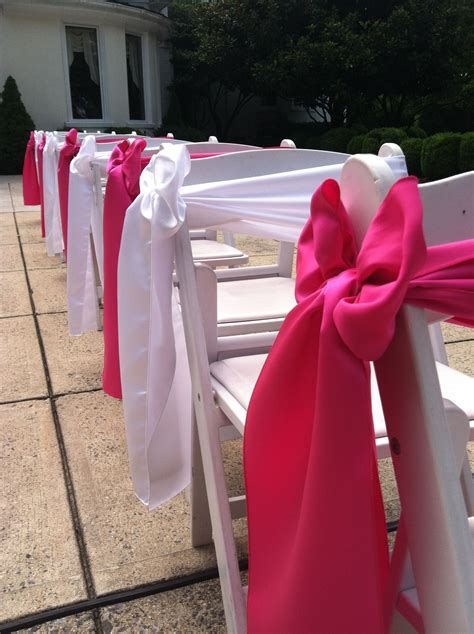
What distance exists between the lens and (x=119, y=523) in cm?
219

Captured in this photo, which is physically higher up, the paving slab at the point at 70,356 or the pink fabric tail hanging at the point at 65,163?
the pink fabric tail hanging at the point at 65,163

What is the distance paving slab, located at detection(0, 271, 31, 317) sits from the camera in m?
4.55

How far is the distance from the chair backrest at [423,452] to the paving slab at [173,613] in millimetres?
965

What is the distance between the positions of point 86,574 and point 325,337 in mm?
1401

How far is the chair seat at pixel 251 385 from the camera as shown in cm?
151

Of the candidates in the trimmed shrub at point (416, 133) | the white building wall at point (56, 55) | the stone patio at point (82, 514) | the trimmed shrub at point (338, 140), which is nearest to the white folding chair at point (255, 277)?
the stone patio at point (82, 514)

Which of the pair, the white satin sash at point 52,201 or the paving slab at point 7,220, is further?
the paving slab at point 7,220

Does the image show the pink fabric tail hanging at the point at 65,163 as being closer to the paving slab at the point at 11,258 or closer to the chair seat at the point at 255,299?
the paving slab at the point at 11,258

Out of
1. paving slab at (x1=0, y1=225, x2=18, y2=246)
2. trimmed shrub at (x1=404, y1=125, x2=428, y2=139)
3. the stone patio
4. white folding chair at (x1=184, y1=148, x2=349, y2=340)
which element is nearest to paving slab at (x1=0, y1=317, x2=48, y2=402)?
the stone patio

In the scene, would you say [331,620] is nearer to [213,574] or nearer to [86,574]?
[213,574]

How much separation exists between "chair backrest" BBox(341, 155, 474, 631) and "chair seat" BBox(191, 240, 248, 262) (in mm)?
2419

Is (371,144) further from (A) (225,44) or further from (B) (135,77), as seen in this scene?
(B) (135,77)

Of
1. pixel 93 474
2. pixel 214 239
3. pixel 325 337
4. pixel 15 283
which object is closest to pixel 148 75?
pixel 15 283

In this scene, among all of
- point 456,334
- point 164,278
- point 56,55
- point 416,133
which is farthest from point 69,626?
point 56,55
